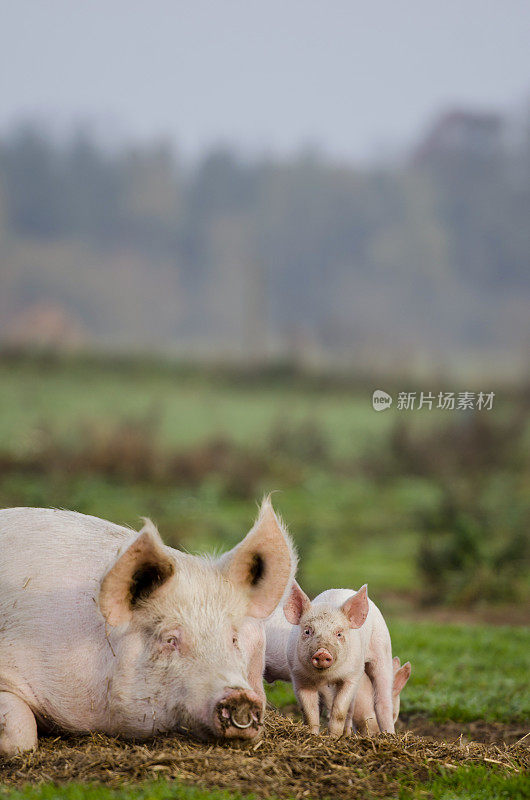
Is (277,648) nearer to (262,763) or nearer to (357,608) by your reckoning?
(357,608)

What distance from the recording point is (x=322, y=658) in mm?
4688

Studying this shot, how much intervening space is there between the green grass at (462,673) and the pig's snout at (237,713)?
268 cm

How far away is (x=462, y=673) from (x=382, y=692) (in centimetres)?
299

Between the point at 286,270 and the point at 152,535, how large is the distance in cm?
5658

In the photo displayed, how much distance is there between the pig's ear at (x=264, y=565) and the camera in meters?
4.45

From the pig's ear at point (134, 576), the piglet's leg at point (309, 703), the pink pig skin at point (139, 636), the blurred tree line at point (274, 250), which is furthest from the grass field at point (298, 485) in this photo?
the blurred tree line at point (274, 250)

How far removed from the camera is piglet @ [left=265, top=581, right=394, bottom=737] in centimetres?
483

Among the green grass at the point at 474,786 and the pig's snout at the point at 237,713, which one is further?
the green grass at the point at 474,786

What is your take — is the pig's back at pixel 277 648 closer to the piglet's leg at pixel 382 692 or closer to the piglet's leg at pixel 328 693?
the piglet's leg at pixel 328 693

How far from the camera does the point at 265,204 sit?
2562 inches

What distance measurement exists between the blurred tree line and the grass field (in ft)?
65.7

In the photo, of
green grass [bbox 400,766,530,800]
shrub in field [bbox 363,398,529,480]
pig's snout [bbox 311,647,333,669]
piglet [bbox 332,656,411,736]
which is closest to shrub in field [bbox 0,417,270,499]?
shrub in field [bbox 363,398,529,480]

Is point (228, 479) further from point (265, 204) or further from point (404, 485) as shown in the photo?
point (265, 204)

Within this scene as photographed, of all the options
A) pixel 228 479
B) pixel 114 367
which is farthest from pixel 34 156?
pixel 228 479
